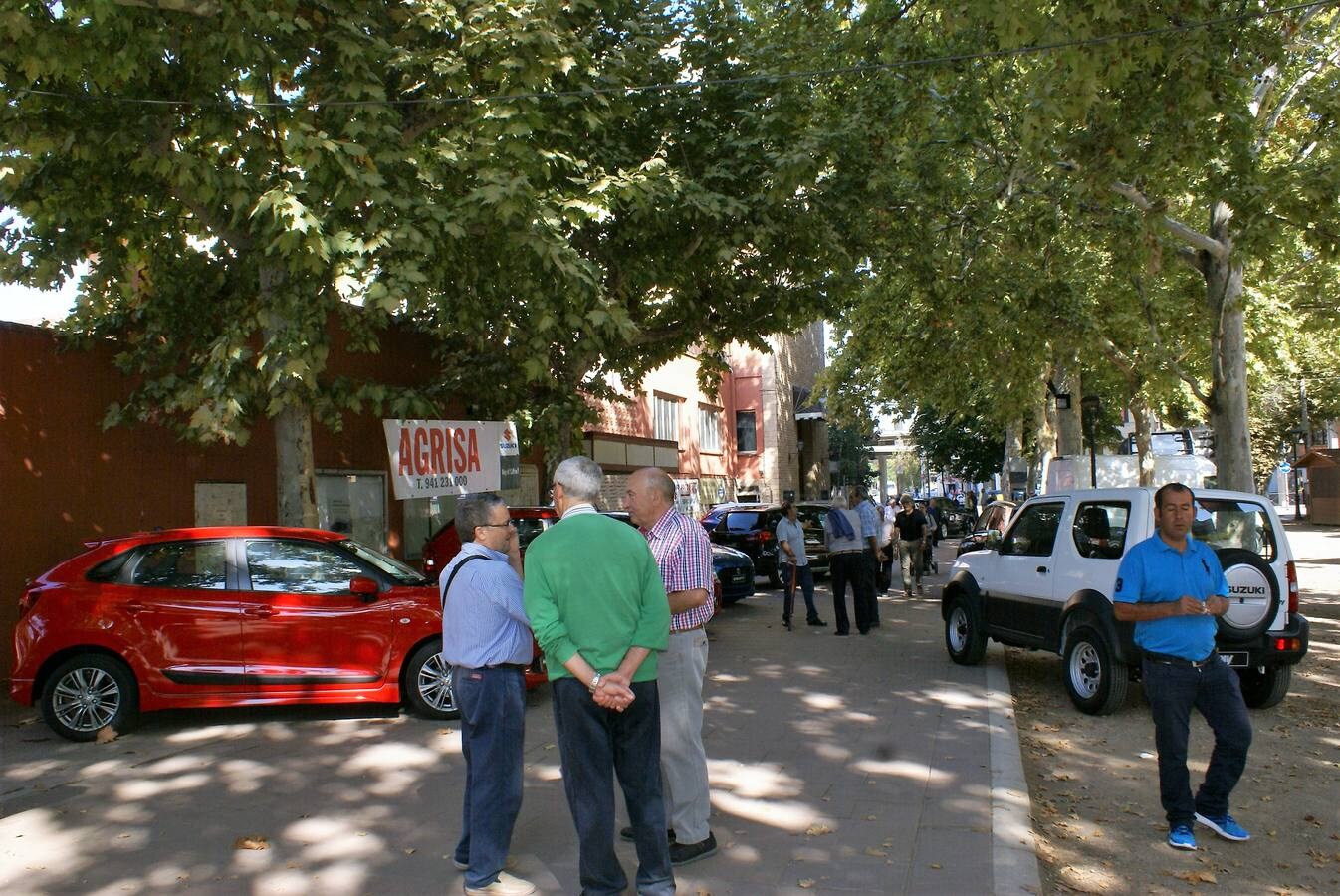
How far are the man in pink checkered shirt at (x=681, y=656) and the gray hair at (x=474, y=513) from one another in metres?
0.64

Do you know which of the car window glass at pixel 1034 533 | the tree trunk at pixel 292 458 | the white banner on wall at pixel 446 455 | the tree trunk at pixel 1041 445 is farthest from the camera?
the tree trunk at pixel 1041 445

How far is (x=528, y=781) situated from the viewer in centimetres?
652

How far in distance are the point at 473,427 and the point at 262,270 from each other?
294 cm

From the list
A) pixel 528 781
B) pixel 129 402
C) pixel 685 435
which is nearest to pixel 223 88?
pixel 129 402

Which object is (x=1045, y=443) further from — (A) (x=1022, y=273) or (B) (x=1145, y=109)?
(B) (x=1145, y=109)

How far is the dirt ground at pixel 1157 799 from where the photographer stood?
5.15 metres

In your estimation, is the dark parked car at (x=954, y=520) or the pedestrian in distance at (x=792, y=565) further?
the dark parked car at (x=954, y=520)

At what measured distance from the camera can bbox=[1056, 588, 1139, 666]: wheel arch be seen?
27.5 ft

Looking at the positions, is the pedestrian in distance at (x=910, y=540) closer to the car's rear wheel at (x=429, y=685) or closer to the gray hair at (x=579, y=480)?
the car's rear wheel at (x=429, y=685)

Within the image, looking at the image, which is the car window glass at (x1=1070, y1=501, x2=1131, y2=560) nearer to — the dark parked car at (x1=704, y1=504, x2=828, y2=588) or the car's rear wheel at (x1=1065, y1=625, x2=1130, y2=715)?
the car's rear wheel at (x1=1065, y1=625, x2=1130, y2=715)

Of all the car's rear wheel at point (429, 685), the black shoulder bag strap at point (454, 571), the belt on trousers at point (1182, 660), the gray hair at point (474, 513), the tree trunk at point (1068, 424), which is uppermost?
the tree trunk at point (1068, 424)

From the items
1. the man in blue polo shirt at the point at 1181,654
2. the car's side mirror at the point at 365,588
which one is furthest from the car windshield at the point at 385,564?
the man in blue polo shirt at the point at 1181,654

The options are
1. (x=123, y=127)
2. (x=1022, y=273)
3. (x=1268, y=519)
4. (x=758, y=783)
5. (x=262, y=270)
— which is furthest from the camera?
(x=1022, y=273)

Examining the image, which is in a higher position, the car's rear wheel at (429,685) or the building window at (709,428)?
the building window at (709,428)
